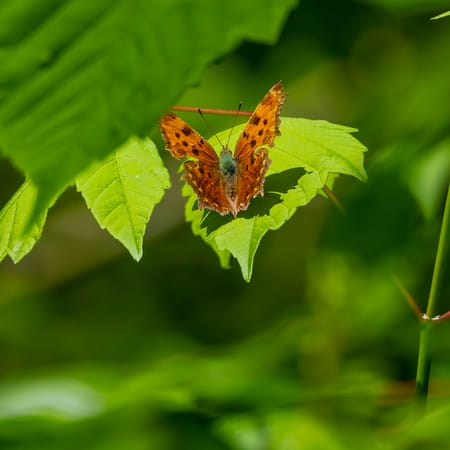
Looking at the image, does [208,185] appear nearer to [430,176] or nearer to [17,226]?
[17,226]

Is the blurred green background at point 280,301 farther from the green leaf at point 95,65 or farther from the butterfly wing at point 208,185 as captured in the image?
the green leaf at point 95,65

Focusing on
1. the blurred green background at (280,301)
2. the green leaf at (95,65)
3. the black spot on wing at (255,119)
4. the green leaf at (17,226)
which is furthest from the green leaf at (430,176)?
the green leaf at (95,65)

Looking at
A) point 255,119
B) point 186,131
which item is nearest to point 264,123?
point 255,119

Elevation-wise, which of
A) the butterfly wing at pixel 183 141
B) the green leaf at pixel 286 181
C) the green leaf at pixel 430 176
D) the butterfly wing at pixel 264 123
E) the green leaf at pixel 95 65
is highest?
the green leaf at pixel 430 176

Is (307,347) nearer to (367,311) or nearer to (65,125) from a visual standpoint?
(367,311)

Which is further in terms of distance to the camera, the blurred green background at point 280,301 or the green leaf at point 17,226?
the blurred green background at point 280,301

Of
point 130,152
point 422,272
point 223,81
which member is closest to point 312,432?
point 130,152
